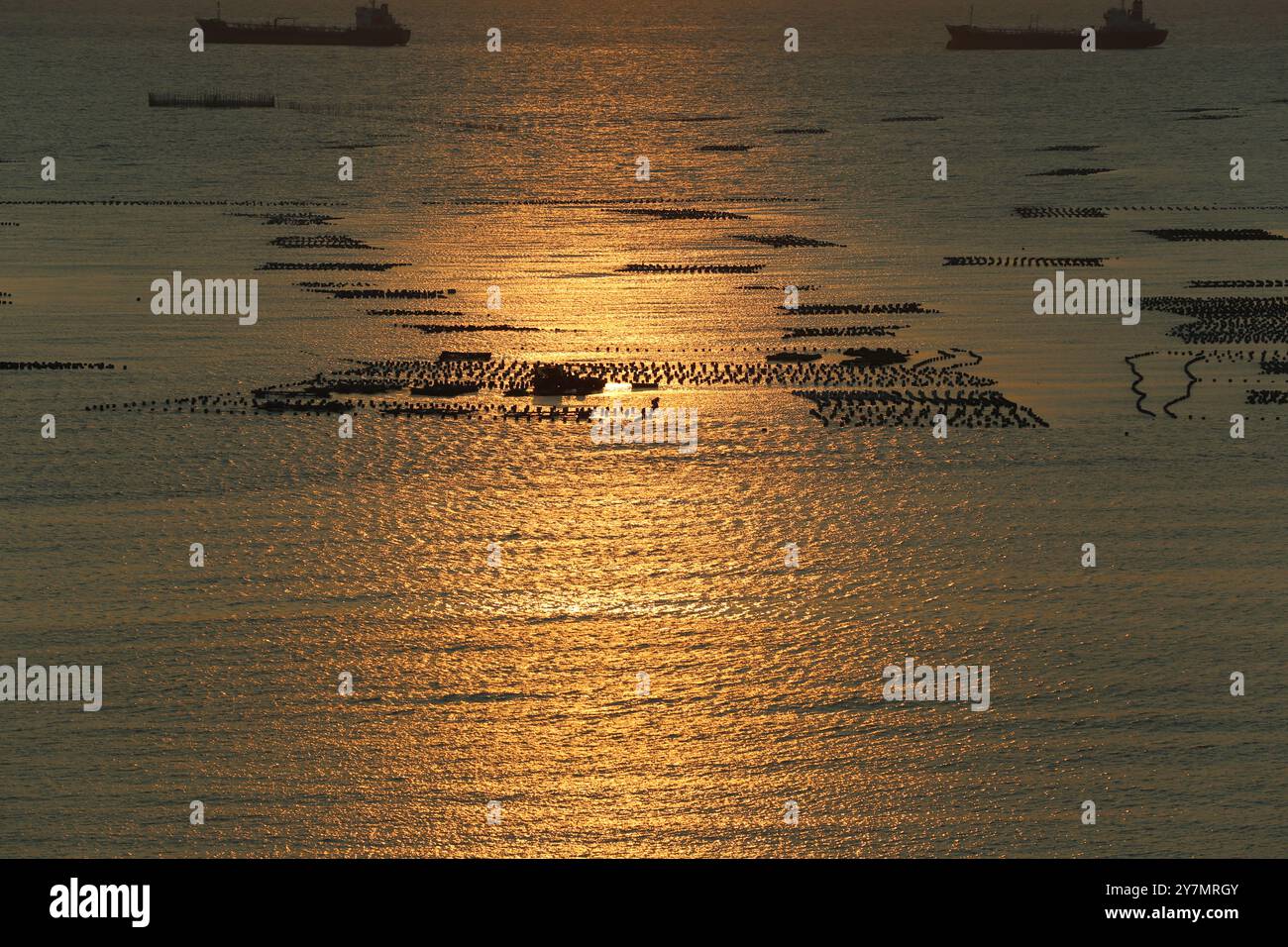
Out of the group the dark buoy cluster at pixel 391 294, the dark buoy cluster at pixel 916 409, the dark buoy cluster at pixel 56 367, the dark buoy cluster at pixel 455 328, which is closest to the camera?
the dark buoy cluster at pixel 916 409

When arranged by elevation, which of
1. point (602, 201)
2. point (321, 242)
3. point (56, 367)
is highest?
point (602, 201)

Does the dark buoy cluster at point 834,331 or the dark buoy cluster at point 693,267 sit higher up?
the dark buoy cluster at point 693,267

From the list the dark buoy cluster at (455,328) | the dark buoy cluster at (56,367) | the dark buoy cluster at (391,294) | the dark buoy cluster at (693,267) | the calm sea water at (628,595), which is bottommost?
the calm sea water at (628,595)

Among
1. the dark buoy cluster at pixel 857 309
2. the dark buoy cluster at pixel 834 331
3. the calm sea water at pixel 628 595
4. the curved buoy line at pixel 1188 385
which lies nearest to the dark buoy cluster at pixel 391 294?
the calm sea water at pixel 628 595

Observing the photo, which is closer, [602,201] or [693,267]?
[693,267]

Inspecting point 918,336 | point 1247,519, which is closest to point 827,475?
point 1247,519

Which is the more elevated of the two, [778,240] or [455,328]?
[778,240]

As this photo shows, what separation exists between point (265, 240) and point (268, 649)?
48525 millimetres

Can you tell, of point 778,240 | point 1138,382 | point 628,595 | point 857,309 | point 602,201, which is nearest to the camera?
point 628,595

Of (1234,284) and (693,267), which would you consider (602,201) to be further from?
(1234,284)

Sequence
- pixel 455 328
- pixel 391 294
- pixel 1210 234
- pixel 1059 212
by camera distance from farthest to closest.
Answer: pixel 1059 212
pixel 1210 234
pixel 391 294
pixel 455 328

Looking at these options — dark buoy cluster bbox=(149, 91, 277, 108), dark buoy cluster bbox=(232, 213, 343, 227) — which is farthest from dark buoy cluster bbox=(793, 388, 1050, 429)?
dark buoy cluster bbox=(149, 91, 277, 108)

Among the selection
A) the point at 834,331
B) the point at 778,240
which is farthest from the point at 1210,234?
the point at 834,331

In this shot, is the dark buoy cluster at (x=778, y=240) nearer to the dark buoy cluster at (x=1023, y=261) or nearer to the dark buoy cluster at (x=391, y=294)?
the dark buoy cluster at (x=1023, y=261)
